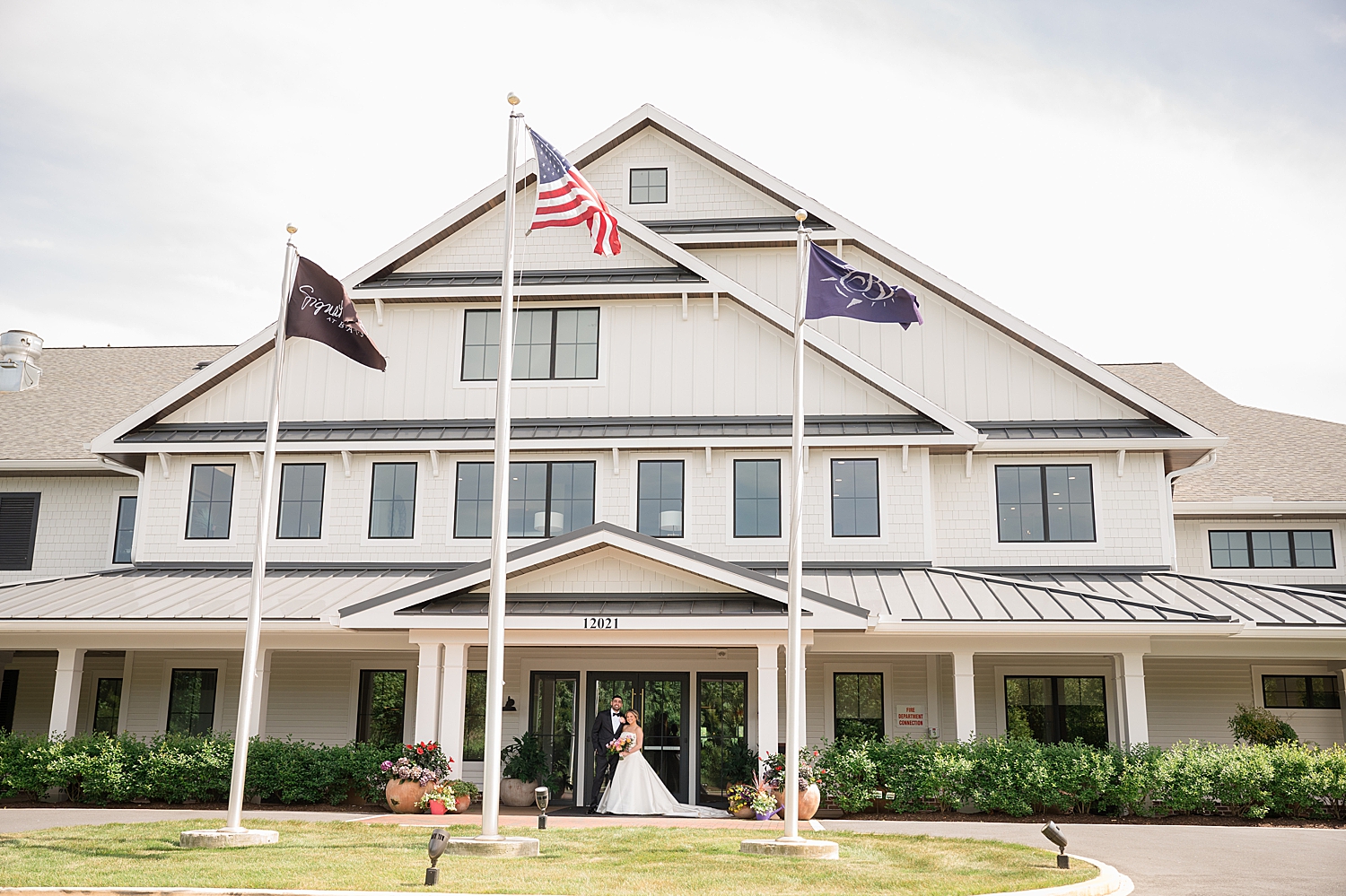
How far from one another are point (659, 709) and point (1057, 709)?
7107mm

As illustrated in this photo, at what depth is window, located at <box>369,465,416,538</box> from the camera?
2159cm

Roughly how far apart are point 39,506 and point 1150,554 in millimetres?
21375

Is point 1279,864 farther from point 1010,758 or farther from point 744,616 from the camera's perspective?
point 744,616

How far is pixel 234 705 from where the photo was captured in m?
21.8

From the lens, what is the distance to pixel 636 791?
17359 millimetres

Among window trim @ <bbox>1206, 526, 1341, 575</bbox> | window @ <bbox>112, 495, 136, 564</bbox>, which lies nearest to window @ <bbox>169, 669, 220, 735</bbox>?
window @ <bbox>112, 495, 136, 564</bbox>

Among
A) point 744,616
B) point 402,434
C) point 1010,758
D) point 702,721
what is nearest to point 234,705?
point 402,434

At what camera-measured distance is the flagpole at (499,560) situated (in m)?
12.2

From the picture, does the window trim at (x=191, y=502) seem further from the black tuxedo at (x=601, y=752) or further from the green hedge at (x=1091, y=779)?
the green hedge at (x=1091, y=779)

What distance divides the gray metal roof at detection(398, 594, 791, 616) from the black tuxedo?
1.98 metres

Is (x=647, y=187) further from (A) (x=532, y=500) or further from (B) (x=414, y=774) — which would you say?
(B) (x=414, y=774)

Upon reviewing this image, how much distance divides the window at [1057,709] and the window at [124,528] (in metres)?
17.1

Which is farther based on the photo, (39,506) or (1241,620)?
(39,506)

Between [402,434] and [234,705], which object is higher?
[402,434]
